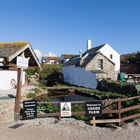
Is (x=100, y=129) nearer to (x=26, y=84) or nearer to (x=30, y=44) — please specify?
(x=30, y=44)

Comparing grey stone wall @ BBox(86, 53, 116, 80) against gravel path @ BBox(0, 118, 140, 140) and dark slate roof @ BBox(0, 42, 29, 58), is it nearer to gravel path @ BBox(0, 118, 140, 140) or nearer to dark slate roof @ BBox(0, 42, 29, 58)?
dark slate roof @ BBox(0, 42, 29, 58)

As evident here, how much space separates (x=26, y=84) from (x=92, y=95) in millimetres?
9344

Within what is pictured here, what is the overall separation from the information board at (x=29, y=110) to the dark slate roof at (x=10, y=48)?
12.7 m

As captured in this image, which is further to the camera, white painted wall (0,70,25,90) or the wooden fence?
white painted wall (0,70,25,90)

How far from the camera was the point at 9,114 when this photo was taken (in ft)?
43.4

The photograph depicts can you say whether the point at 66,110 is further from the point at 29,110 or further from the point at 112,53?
the point at 112,53

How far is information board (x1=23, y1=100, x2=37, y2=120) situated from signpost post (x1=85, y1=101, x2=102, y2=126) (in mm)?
2392

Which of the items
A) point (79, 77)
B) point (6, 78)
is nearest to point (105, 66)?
point (79, 77)

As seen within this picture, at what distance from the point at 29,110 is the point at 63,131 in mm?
2073

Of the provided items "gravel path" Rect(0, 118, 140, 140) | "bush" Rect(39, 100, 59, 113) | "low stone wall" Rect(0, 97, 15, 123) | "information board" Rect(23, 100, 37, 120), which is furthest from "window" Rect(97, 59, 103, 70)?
"information board" Rect(23, 100, 37, 120)

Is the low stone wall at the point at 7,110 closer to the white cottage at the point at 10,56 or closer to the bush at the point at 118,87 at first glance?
the white cottage at the point at 10,56

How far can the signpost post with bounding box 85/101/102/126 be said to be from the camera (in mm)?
12773

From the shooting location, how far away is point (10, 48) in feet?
85.5

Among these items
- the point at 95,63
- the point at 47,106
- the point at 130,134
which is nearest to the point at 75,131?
the point at 130,134
